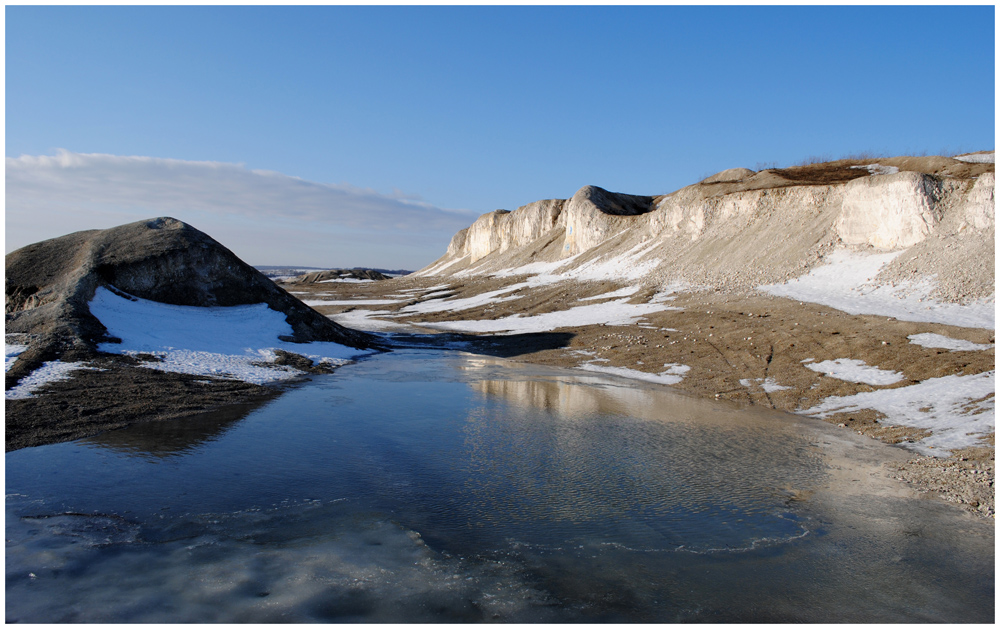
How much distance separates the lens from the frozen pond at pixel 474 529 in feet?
17.3

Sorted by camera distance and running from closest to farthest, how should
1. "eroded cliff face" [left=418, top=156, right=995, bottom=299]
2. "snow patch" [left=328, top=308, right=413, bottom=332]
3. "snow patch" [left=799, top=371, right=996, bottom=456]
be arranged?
"snow patch" [left=799, top=371, right=996, bottom=456] < "eroded cliff face" [left=418, top=156, right=995, bottom=299] < "snow patch" [left=328, top=308, right=413, bottom=332]

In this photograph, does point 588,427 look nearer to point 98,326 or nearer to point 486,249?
point 98,326

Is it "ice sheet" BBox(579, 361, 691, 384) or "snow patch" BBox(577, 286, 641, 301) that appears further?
"snow patch" BBox(577, 286, 641, 301)

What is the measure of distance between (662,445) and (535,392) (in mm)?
5753

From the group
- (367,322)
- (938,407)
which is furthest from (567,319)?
(938,407)

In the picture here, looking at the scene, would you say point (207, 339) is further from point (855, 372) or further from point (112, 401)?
point (855, 372)

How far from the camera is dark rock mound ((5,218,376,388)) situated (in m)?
15.9

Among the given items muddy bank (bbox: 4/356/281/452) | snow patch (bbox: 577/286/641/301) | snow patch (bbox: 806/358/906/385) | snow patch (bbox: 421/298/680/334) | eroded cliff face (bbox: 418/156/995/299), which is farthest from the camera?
snow patch (bbox: 577/286/641/301)

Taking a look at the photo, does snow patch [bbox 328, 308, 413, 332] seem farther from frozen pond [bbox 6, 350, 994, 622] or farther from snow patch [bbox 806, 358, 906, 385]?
frozen pond [bbox 6, 350, 994, 622]

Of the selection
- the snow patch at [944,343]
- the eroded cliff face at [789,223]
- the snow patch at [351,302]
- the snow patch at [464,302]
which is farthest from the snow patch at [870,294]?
the snow patch at [351,302]

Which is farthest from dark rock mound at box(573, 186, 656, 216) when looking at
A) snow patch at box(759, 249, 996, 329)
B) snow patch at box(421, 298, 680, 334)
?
snow patch at box(759, 249, 996, 329)

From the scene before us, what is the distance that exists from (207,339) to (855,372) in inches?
763

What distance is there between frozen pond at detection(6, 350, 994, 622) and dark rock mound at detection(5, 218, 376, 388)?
25.8ft

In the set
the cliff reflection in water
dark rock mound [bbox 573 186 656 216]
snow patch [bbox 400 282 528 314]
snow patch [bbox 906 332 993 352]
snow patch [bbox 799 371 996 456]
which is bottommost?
the cliff reflection in water
